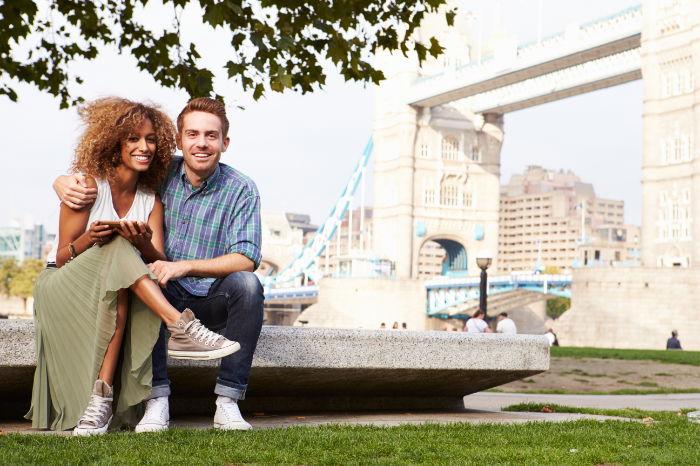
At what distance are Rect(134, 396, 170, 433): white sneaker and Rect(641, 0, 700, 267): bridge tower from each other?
3508 centimetres

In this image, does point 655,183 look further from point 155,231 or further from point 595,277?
point 155,231

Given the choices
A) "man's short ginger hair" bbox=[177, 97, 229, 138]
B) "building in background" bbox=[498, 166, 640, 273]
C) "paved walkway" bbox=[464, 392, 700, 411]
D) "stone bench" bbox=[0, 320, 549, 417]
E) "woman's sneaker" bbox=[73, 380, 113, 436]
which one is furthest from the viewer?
"building in background" bbox=[498, 166, 640, 273]

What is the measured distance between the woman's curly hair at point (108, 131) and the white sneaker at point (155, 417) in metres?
0.89

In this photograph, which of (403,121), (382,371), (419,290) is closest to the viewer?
(382,371)

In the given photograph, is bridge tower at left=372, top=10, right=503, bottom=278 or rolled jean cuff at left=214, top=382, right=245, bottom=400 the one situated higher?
bridge tower at left=372, top=10, right=503, bottom=278

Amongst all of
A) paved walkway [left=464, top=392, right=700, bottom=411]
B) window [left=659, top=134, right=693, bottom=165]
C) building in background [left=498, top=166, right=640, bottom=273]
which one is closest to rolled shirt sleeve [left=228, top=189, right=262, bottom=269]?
paved walkway [left=464, top=392, right=700, bottom=411]

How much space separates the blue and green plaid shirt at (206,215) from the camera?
4316 mm

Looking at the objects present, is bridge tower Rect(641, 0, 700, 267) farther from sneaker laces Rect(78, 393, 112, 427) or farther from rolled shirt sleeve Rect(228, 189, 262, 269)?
sneaker laces Rect(78, 393, 112, 427)

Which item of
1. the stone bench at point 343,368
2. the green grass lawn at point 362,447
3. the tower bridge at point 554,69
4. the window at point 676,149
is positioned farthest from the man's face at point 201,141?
the tower bridge at point 554,69

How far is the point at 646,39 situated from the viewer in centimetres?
4022

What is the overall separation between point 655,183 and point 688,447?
36.5 m

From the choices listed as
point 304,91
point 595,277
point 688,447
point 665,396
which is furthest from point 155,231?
point 595,277

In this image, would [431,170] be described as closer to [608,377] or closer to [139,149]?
[608,377]

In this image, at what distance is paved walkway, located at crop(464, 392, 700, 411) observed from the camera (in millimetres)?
8820
